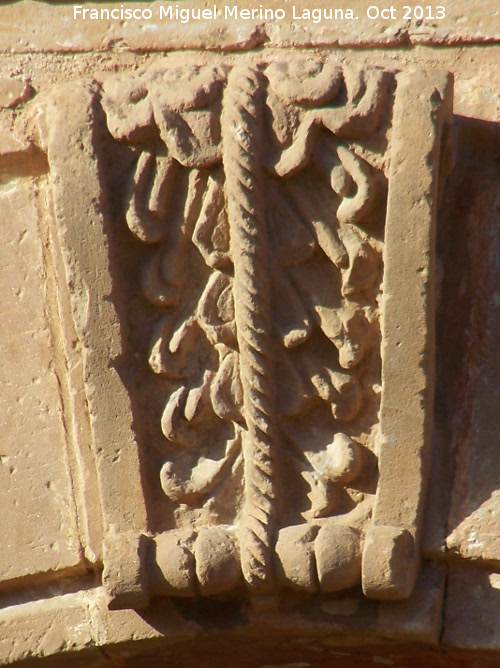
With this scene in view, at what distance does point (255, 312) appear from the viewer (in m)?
1.83

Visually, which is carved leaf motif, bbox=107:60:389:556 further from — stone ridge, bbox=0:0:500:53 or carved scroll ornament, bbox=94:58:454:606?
stone ridge, bbox=0:0:500:53

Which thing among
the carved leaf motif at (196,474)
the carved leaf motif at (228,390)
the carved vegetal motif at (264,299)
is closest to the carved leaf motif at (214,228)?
the carved vegetal motif at (264,299)

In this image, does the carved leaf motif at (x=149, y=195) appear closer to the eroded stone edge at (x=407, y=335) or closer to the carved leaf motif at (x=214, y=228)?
the carved leaf motif at (x=214, y=228)

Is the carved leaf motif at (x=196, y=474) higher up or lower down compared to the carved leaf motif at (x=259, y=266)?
lower down

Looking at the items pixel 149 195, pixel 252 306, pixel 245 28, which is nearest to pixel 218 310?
pixel 252 306

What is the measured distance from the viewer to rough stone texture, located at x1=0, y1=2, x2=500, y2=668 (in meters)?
1.81

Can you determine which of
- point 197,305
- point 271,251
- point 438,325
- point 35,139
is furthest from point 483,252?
point 35,139

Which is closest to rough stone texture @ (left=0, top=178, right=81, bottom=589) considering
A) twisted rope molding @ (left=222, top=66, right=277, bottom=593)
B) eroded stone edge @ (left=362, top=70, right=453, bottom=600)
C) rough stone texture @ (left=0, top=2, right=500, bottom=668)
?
rough stone texture @ (left=0, top=2, right=500, bottom=668)

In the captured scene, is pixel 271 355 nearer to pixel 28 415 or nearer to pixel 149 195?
pixel 149 195

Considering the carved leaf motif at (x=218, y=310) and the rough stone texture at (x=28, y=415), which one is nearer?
the carved leaf motif at (x=218, y=310)

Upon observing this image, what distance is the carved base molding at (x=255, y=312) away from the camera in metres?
1.80

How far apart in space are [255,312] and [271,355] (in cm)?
8

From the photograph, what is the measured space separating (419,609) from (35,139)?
1.01 m

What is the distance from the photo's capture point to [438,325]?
1914mm
